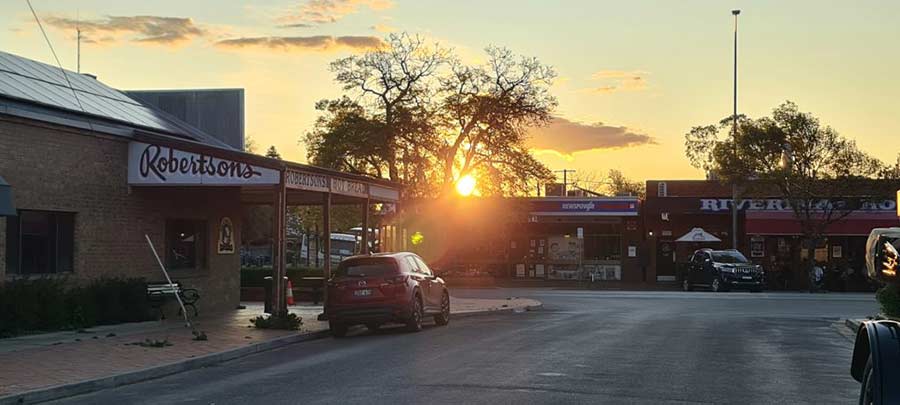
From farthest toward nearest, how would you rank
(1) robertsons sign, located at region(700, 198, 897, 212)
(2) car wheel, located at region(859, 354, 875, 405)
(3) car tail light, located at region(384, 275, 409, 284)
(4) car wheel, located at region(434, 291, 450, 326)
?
(1) robertsons sign, located at region(700, 198, 897, 212)
(4) car wheel, located at region(434, 291, 450, 326)
(3) car tail light, located at region(384, 275, 409, 284)
(2) car wheel, located at region(859, 354, 875, 405)

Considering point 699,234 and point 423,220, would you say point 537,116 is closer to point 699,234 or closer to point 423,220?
point 423,220

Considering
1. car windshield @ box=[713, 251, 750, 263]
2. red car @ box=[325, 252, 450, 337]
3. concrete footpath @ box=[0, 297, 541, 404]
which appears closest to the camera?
concrete footpath @ box=[0, 297, 541, 404]

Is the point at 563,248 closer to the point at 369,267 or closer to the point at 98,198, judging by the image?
the point at 369,267

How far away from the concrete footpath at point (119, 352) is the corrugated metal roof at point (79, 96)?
4597 millimetres

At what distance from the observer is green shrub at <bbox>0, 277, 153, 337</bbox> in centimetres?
1834

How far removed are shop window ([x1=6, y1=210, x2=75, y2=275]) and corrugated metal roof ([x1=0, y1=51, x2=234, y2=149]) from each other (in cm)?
223

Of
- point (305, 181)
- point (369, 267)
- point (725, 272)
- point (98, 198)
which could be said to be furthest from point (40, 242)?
point (725, 272)

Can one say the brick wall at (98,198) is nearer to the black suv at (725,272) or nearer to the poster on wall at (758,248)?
the black suv at (725,272)

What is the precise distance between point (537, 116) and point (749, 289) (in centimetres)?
1140

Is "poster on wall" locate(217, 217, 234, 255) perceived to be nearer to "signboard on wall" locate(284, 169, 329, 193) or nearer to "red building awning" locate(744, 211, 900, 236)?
"signboard on wall" locate(284, 169, 329, 193)

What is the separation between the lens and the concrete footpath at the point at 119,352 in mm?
12836

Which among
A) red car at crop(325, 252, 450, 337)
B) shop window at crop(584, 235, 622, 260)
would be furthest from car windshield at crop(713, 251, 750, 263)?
red car at crop(325, 252, 450, 337)

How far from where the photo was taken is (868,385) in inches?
319

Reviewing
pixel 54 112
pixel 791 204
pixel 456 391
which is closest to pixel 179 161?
pixel 54 112
